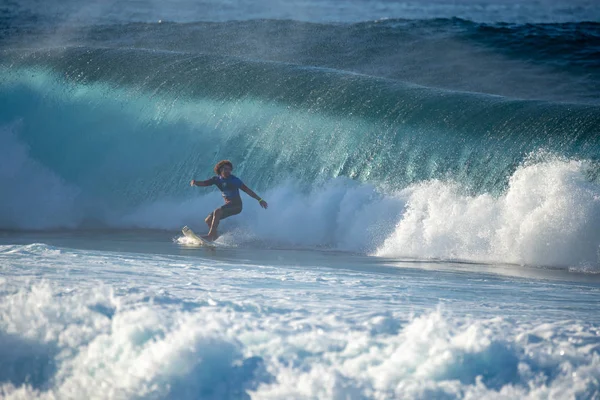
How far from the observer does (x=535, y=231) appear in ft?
34.9

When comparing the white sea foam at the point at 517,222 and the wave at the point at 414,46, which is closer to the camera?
the white sea foam at the point at 517,222

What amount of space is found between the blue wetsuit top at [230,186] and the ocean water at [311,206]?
67cm

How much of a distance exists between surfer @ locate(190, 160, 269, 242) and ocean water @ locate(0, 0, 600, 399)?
44cm

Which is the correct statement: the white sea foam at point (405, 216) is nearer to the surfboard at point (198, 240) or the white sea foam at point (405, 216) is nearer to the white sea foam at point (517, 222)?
the white sea foam at point (517, 222)

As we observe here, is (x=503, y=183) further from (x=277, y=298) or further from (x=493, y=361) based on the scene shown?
(x=493, y=361)

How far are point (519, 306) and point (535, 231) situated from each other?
149 inches

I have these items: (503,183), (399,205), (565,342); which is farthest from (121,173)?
(565,342)

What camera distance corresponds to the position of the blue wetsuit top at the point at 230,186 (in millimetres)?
12562

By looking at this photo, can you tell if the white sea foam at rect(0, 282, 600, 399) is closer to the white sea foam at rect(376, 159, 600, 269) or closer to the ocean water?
the ocean water

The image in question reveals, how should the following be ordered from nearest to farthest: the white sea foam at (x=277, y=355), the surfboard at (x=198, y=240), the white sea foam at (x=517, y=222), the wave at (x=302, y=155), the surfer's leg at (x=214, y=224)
Answer: 1. the white sea foam at (x=277, y=355)
2. the white sea foam at (x=517, y=222)
3. the wave at (x=302, y=155)
4. the surfboard at (x=198, y=240)
5. the surfer's leg at (x=214, y=224)

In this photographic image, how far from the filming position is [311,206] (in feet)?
44.0

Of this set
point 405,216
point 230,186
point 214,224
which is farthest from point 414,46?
point 214,224

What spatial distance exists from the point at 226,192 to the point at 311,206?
4.83ft

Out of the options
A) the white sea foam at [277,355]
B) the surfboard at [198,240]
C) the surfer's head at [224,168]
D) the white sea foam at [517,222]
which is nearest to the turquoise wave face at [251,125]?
the white sea foam at [517,222]
